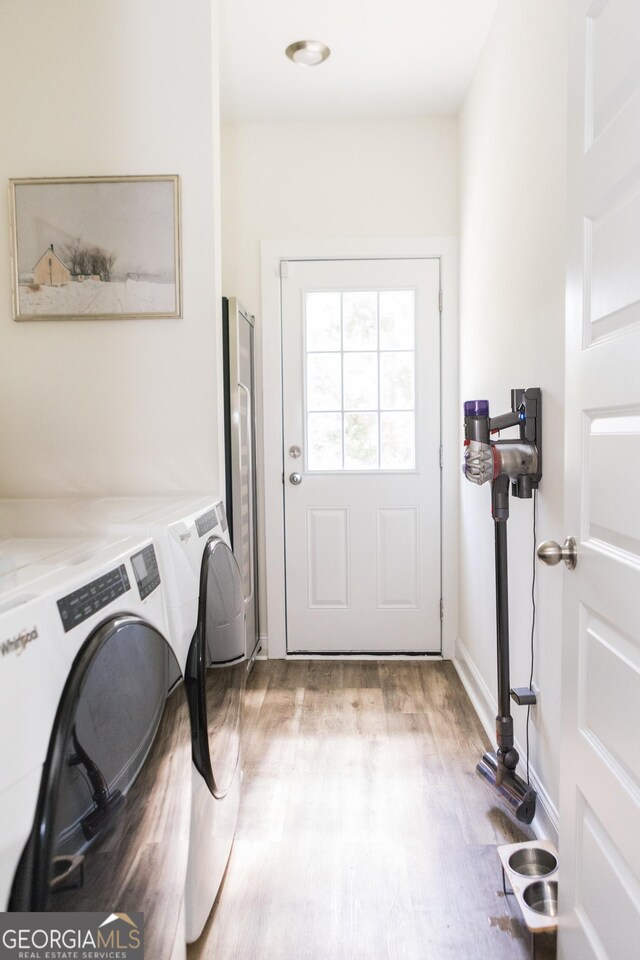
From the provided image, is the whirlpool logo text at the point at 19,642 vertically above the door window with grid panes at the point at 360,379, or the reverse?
the door window with grid panes at the point at 360,379

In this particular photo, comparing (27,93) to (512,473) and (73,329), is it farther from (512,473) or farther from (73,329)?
(512,473)

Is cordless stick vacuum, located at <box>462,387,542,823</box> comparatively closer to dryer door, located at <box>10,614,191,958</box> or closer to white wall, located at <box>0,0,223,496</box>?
white wall, located at <box>0,0,223,496</box>

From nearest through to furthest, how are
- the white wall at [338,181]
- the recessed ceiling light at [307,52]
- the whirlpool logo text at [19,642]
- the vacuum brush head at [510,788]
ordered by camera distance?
the whirlpool logo text at [19,642] → the vacuum brush head at [510,788] → the recessed ceiling light at [307,52] → the white wall at [338,181]

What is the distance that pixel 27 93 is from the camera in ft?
6.93

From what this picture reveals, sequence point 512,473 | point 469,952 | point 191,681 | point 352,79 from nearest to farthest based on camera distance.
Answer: point 191,681, point 469,952, point 512,473, point 352,79

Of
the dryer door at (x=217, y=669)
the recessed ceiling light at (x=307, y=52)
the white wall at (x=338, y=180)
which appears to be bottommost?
the dryer door at (x=217, y=669)

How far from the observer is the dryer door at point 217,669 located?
1360 millimetres

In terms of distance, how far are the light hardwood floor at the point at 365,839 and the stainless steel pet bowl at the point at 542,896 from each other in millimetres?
56

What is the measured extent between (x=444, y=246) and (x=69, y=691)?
2.93 meters

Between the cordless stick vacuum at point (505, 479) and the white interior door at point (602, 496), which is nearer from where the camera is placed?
the white interior door at point (602, 496)

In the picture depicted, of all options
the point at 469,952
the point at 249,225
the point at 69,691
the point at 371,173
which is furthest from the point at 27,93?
the point at 469,952

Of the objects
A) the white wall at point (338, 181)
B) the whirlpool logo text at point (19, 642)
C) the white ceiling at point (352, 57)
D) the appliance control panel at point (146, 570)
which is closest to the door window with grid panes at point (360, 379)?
the white wall at point (338, 181)

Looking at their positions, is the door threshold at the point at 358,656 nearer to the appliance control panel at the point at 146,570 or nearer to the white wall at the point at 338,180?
the white wall at the point at 338,180

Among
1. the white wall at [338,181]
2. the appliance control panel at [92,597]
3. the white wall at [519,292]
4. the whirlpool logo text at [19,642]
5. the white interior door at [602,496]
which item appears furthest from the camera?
the white wall at [338,181]
